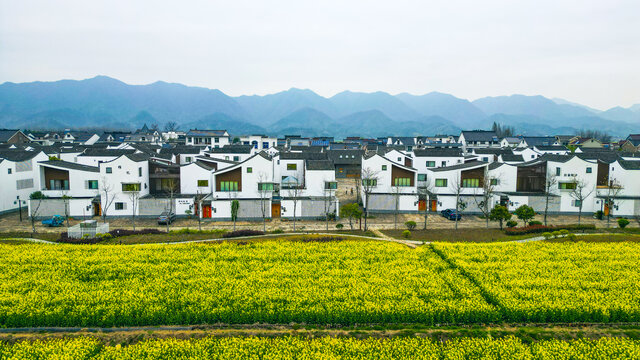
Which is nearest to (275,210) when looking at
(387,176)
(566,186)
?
(387,176)

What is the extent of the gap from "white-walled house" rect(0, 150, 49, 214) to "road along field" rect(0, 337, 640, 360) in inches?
1410

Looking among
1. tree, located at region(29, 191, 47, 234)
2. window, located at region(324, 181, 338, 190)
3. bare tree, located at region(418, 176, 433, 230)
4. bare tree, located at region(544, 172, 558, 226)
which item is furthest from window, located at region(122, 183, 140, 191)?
bare tree, located at region(544, 172, 558, 226)

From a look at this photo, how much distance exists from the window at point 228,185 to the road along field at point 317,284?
48.6 ft

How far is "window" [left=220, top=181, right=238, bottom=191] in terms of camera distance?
44.2 metres

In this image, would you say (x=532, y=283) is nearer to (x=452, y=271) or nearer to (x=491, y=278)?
(x=491, y=278)

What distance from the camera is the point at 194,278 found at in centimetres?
→ 2275

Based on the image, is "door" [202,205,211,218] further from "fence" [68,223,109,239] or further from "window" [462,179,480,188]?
"window" [462,179,480,188]

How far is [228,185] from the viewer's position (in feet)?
145

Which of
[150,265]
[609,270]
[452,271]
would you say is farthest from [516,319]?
[150,265]

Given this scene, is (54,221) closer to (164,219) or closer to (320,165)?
(164,219)

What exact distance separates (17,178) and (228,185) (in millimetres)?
25426

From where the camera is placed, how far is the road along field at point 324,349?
15.6 meters

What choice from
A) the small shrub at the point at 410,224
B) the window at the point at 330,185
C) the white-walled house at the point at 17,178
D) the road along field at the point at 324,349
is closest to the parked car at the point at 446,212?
the small shrub at the point at 410,224

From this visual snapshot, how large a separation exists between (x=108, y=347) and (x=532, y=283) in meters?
21.9
